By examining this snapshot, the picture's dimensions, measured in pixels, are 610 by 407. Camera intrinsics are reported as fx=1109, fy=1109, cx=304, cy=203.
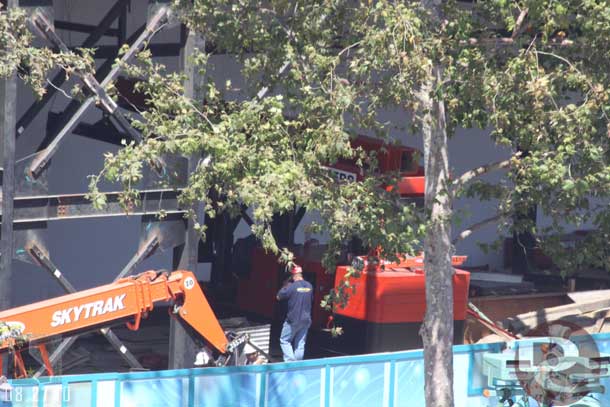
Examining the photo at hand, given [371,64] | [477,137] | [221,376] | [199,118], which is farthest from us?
[477,137]

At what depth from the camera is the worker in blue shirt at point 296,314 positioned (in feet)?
51.0

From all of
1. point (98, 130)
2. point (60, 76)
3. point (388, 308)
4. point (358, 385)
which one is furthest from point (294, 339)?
point (98, 130)

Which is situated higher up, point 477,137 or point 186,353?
point 477,137

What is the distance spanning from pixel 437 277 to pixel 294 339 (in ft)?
16.2

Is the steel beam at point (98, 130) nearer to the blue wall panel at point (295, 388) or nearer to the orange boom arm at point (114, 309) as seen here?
the orange boom arm at point (114, 309)

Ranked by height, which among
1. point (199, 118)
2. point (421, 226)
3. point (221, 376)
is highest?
point (199, 118)

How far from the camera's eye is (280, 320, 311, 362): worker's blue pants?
1566cm

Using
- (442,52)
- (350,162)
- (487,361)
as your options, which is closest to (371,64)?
(442,52)

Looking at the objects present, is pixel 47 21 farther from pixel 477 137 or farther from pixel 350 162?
pixel 477 137

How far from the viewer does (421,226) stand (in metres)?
10.4

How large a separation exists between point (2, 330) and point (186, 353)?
11.6 ft

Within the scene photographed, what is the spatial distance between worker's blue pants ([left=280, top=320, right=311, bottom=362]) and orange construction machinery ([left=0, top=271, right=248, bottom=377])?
2244mm

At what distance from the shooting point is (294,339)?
52.0 feet

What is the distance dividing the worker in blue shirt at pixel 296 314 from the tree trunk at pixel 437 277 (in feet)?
14.0
